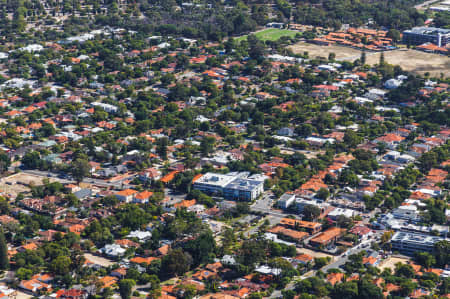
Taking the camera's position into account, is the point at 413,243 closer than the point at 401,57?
Yes

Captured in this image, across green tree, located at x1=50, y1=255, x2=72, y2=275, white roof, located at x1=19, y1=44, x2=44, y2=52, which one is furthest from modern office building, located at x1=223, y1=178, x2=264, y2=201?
white roof, located at x1=19, y1=44, x2=44, y2=52

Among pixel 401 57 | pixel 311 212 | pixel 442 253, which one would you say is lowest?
pixel 442 253

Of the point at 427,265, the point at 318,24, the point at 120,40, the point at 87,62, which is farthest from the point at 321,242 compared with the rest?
the point at 318,24

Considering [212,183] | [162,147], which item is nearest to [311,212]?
[212,183]

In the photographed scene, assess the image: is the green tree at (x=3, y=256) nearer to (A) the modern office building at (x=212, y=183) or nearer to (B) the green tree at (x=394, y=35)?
(A) the modern office building at (x=212, y=183)

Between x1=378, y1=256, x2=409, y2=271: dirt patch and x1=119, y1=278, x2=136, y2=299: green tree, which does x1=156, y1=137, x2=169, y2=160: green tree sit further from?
x1=378, y1=256, x2=409, y2=271: dirt patch

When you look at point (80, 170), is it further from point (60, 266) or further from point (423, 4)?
point (423, 4)

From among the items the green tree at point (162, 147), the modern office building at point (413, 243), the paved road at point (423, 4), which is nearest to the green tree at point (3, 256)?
the green tree at point (162, 147)
